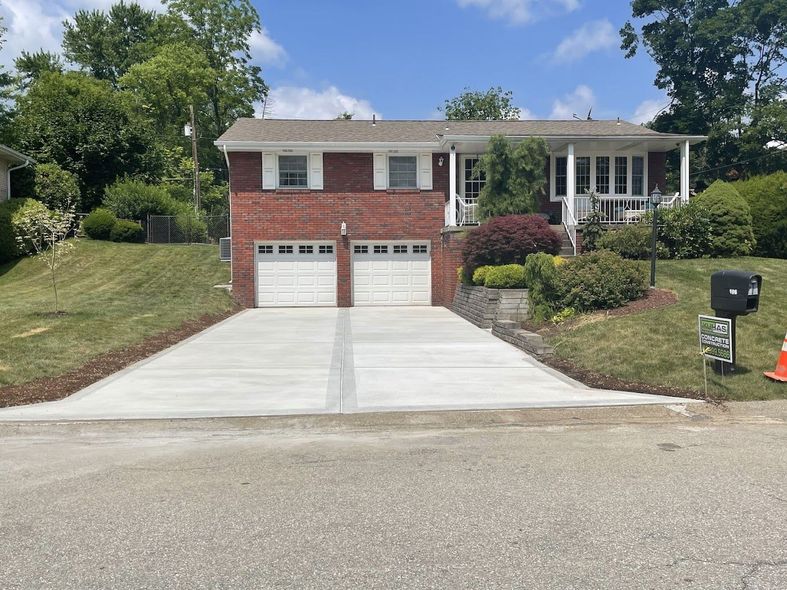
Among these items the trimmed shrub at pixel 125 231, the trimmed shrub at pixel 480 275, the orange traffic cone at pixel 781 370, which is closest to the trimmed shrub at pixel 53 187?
the trimmed shrub at pixel 125 231

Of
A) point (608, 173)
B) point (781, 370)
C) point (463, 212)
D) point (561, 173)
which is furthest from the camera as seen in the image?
point (608, 173)

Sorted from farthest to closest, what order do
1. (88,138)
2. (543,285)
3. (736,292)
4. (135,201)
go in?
1. (88,138)
2. (135,201)
3. (543,285)
4. (736,292)

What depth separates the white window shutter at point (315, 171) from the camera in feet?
70.1

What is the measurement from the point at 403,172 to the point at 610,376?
559 inches

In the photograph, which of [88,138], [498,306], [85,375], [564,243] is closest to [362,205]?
[564,243]

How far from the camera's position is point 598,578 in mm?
3279

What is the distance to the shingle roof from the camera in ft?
70.8

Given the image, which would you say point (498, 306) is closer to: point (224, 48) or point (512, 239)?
point (512, 239)

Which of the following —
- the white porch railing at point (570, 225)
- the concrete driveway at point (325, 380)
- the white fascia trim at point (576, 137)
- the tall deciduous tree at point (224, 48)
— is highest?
the tall deciduous tree at point (224, 48)

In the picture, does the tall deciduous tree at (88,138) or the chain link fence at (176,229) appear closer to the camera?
the chain link fence at (176,229)

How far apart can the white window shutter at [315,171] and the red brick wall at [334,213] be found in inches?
7.3

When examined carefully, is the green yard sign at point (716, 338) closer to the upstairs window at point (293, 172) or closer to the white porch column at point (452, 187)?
the white porch column at point (452, 187)

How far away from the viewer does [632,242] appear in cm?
1631

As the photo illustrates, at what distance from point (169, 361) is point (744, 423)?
8.43 metres
